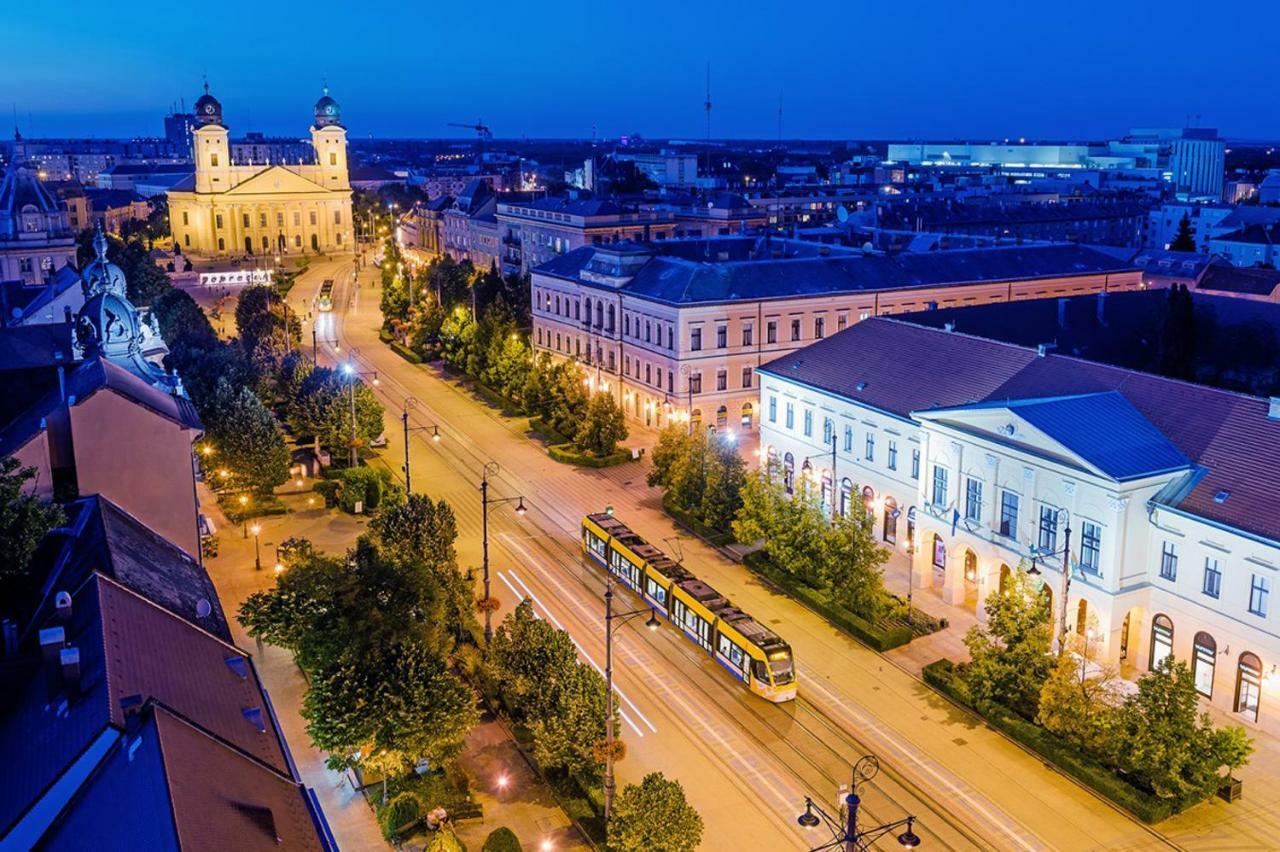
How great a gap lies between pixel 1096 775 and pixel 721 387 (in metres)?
47.8

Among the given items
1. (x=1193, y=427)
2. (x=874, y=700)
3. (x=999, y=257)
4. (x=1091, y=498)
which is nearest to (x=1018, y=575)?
(x=1091, y=498)

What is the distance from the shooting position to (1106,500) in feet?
146

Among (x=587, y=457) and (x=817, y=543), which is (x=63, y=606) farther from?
(x=587, y=457)

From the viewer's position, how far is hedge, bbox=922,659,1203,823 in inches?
1443

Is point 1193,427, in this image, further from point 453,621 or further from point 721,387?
point 721,387

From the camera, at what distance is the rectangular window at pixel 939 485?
53.9 m

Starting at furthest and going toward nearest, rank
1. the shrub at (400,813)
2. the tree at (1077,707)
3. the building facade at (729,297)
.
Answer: the building facade at (729,297) → the tree at (1077,707) → the shrub at (400,813)

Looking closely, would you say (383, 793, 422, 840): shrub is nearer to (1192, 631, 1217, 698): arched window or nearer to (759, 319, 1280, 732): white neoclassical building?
(759, 319, 1280, 732): white neoclassical building

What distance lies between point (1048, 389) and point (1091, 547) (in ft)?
35.9

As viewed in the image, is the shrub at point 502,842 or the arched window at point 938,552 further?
the arched window at point 938,552

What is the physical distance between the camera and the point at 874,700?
4472 cm

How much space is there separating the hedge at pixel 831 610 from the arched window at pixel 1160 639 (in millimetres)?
9858

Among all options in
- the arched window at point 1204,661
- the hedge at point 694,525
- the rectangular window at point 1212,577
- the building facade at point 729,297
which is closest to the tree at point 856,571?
the hedge at point 694,525

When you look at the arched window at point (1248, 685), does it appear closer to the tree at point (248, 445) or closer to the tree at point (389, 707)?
the tree at point (389, 707)
